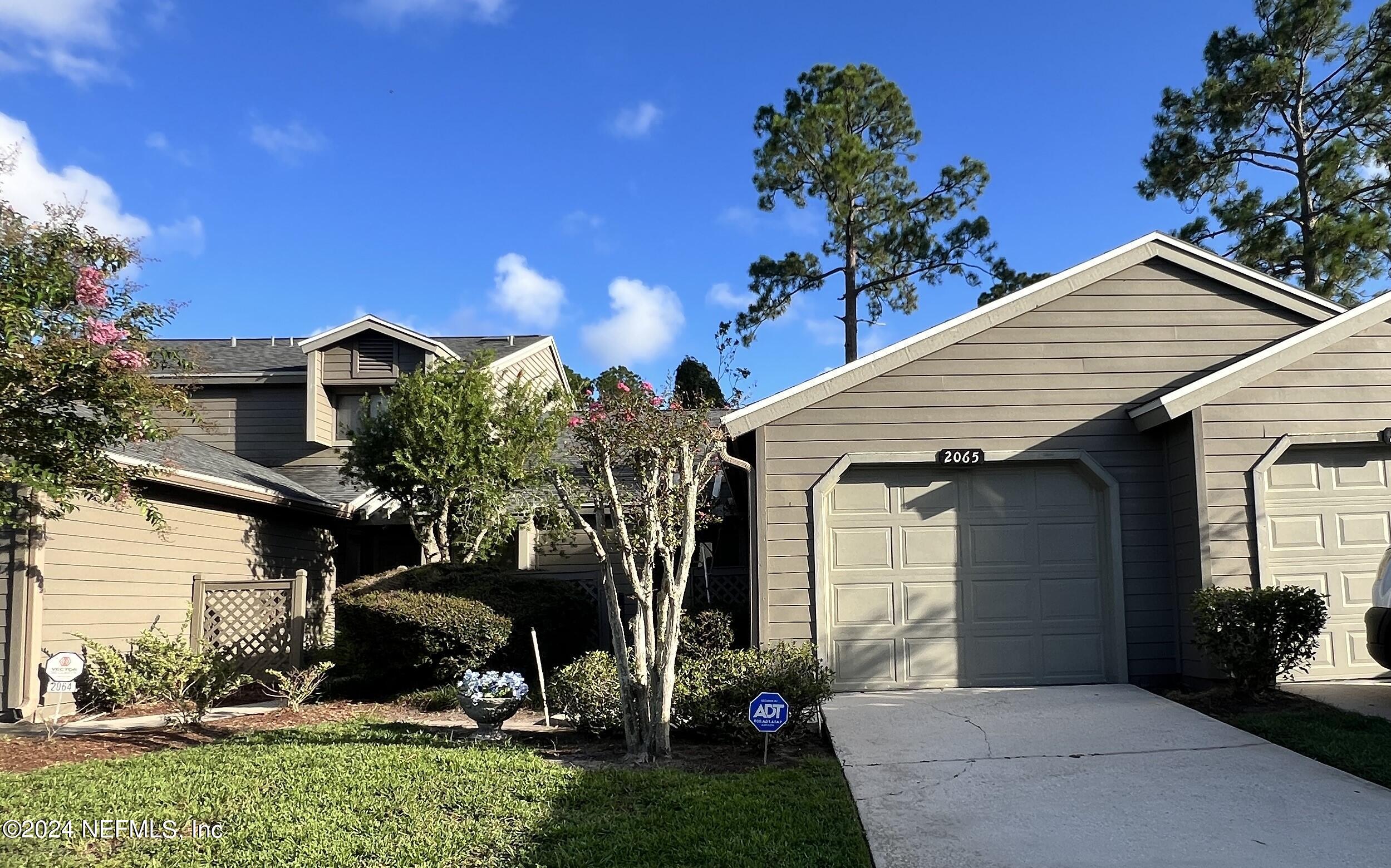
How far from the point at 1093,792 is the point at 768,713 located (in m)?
2.05

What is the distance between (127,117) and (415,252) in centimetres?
552

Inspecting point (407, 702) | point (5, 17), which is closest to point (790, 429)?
point (407, 702)

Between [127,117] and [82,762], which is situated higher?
[127,117]

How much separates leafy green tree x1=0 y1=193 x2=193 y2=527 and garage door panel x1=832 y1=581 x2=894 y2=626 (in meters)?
6.23

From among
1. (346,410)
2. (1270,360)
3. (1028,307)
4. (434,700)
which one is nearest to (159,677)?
(434,700)

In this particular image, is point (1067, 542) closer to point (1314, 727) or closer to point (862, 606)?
point (862, 606)

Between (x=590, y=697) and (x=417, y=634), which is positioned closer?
(x=590, y=697)

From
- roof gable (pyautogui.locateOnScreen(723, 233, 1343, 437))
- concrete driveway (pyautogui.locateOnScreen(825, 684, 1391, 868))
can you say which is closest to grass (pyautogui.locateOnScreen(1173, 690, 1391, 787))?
concrete driveway (pyautogui.locateOnScreen(825, 684, 1391, 868))

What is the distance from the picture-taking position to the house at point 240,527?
28.9 ft

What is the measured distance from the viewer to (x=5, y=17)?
8.90m

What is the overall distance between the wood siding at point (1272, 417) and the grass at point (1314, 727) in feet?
3.80

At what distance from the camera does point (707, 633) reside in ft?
28.1

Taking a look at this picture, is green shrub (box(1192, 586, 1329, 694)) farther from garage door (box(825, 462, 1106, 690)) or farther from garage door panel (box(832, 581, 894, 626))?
garage door panel (box(832, 581, 894, 626))

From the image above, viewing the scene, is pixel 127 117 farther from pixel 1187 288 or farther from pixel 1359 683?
pixel 1359 683
